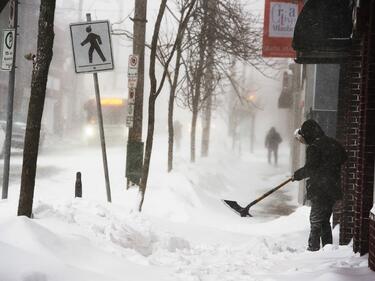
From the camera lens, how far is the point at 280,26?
12047mm

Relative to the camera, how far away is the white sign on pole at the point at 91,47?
7891mm

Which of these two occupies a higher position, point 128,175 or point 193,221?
point 128,175

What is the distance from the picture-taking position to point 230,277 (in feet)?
19.1

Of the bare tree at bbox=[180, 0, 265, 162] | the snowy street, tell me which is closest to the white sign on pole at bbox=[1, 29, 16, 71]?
the snowy street

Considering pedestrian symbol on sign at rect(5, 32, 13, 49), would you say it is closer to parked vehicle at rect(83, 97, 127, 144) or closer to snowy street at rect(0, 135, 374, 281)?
snowy street at rect(0, 135, 374, 281)

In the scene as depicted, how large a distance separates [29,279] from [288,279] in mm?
2529

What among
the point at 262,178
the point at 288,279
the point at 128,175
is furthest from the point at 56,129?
the point at 288,279

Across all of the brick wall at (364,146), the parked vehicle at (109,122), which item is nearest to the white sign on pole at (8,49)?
the brick wall at (364,146)

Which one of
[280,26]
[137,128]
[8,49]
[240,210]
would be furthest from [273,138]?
[8,49]

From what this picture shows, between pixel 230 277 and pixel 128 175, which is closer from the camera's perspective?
pixel 230 277

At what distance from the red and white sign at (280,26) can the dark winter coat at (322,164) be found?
16.3 ft

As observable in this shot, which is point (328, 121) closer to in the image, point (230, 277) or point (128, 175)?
point (128, 175)

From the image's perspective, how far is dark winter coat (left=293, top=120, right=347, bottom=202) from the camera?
7156 millimetres

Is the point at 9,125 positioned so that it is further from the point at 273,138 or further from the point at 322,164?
the point at 273,138
